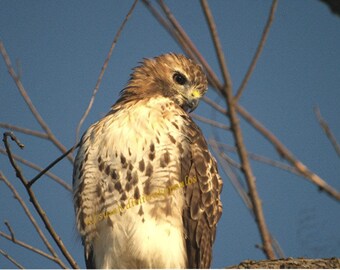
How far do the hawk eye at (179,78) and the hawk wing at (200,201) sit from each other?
0.67m

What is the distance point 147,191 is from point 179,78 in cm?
144

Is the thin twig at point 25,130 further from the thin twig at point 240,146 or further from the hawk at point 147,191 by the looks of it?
the thin twig at point 240,146

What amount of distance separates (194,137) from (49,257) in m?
1.52

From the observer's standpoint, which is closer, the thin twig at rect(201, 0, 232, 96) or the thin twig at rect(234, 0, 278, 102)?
the thin twig at rect(201, 0, 232, 96)

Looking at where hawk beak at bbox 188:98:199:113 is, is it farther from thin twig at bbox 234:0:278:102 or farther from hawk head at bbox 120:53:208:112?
thin twig at bbox 234:0:278:102

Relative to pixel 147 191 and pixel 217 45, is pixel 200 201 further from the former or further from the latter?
pixel 217 45

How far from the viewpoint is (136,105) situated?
462cm

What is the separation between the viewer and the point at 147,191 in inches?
157

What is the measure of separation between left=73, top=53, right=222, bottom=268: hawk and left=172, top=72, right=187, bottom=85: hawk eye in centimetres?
51

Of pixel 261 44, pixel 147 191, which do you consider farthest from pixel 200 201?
pixel 261 44

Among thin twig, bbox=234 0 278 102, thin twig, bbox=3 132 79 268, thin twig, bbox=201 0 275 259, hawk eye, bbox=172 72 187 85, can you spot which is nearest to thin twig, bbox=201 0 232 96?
thin twig, bbox=201 0 275 259

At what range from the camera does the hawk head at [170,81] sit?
492 cm

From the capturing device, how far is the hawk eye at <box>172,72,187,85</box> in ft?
16.6

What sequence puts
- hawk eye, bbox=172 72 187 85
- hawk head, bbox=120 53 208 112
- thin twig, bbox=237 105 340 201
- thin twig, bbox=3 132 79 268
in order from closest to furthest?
1. thin twig, bbox=237 105 340 201
2. thin twig, bbox=3 132 79 268
3. hawk head, bbox=120 53 208 112
4. hawk eye, bbox=172 72 187 85
